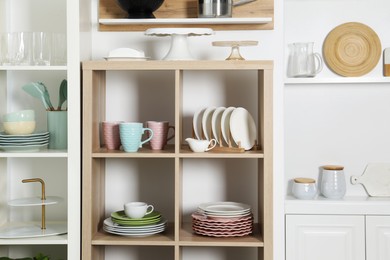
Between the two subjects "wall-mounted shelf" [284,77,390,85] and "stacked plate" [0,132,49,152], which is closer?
"stacked plate" [0,132,49,152]

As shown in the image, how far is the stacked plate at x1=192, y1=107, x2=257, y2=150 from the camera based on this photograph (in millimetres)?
2838

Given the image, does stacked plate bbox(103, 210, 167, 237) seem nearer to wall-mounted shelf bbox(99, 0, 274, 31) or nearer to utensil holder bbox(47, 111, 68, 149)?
utensil holder bbox(47, 111, 68, 149)

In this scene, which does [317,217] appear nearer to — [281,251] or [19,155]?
[281,251]

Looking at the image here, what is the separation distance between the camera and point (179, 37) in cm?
285

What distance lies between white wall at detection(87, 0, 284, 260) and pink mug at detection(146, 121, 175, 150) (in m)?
0.24

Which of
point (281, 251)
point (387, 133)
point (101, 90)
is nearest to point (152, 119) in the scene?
point (101, 90)

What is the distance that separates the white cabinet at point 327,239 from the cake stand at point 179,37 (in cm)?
90

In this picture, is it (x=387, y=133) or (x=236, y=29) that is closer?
(x=236, y=29)

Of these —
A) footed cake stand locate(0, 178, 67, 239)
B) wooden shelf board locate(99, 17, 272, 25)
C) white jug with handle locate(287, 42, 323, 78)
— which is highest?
wooden shelf board locate(99, 17, 272, 25)

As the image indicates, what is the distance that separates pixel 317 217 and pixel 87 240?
1028 mm

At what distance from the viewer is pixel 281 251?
303 centimetres

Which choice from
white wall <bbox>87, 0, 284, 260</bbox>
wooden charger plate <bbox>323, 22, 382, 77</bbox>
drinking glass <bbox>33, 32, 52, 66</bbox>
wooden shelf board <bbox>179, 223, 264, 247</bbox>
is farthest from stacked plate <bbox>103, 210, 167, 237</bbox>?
wooden charger plate <bbox>323, 22, 382, 77</bbox>

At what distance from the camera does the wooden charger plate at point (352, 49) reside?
3.23 metres

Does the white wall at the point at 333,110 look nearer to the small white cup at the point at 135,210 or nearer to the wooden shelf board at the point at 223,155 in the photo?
the wooden shelf board at the point at 223,155
